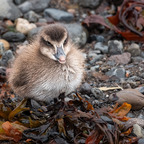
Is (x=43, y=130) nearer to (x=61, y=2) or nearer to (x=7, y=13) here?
(x=7, y=13)

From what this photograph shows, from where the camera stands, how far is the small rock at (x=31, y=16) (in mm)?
8407

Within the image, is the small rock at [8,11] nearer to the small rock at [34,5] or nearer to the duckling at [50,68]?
the small rock at [34,5]

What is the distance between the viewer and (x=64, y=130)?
397 cm

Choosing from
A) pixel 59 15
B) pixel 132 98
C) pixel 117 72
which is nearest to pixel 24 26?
pixel 59 15

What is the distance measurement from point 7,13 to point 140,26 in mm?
3674

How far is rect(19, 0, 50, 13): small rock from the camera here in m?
8.84

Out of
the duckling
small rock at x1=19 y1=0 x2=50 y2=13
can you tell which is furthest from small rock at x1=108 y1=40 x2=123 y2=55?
small rock at x1=19 y1=0 x2=50 y2=13

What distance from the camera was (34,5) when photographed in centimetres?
895

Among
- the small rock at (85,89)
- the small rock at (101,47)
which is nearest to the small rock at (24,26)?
the small rock at (101,47)

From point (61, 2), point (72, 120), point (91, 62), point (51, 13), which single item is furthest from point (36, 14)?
point (72, 120)

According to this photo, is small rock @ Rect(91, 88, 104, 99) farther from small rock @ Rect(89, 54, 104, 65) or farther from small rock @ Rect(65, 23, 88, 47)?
small rock @ Rect(65, 23, 88, 47)

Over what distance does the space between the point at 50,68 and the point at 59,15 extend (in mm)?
4364

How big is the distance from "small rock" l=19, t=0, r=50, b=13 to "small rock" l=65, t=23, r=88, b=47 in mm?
1851

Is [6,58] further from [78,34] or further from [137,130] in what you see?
[137,130]
